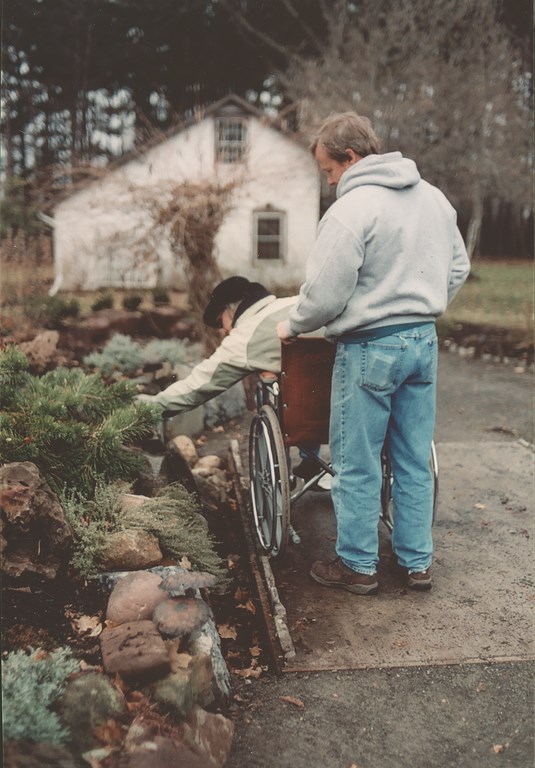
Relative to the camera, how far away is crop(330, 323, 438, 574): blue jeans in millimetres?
3322

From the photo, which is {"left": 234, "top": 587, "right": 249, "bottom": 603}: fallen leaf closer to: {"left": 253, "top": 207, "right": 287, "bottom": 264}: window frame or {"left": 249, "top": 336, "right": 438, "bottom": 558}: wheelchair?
{"left": 249, "top": 336, "right": 438, "bottom": 558}: wheelchair

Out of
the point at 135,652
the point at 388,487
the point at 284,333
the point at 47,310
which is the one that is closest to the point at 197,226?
the point at 47,310

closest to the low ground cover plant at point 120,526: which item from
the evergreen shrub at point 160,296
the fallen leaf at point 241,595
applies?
the fallen leaf at point 241,595

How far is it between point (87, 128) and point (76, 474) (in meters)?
26.9

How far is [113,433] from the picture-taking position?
3.56 m

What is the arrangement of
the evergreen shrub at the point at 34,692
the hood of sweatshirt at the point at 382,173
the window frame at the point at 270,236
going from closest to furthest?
1. the evergreen shrub at the point at 34,692
2. the hood of sweatshirt at the point at 382,173
3. the window frame at the point at 270,236

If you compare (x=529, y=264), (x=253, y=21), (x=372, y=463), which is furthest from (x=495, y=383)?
(x=529, y=264)

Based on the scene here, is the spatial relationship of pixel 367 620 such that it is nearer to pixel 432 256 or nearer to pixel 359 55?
pixel 432 256

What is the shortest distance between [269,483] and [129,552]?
36.0 inches

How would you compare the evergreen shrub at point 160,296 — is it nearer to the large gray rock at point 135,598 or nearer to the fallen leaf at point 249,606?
the fallen leaf at point 249,606

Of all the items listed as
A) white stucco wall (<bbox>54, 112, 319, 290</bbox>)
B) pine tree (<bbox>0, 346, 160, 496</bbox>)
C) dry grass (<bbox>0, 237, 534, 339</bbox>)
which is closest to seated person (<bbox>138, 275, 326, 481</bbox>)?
pine tree (<bbox>0, 346, 160, 496</bbox>)

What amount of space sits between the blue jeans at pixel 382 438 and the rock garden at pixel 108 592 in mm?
661

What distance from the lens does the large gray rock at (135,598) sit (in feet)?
9.22

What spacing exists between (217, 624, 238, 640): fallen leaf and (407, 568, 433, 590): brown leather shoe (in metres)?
0.87
